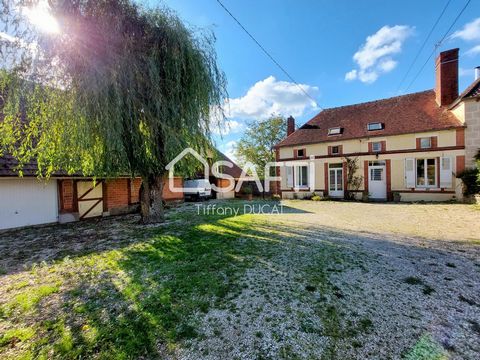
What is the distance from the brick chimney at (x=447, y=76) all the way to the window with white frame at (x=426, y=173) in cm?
348

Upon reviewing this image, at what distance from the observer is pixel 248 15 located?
22.9 feet

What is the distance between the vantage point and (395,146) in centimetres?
1307

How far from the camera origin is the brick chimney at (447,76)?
12.2m

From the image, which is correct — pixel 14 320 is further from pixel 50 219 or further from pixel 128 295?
pixel 50 219

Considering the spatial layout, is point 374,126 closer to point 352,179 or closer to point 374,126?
point 374,126

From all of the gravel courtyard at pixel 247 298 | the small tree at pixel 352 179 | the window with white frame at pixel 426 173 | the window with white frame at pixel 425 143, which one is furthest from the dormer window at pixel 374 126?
the gravel courtyard at pixel 247 298

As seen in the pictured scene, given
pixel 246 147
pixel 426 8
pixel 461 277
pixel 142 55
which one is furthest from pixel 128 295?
pixel 246 147

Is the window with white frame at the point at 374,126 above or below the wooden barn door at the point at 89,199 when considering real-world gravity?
above

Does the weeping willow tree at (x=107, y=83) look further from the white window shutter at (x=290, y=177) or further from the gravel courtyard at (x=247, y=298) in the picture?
the white window shutter at (x=290, y=177)

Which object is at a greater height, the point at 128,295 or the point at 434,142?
the point at 434,142

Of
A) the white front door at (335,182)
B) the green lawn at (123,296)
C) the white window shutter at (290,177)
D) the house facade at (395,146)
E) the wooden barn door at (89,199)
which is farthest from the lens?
the white window shutter at (290,177)

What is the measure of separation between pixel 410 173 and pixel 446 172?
148cm

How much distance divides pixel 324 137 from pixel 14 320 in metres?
15.9

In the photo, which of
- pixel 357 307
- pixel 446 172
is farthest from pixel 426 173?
pixel 357 307
